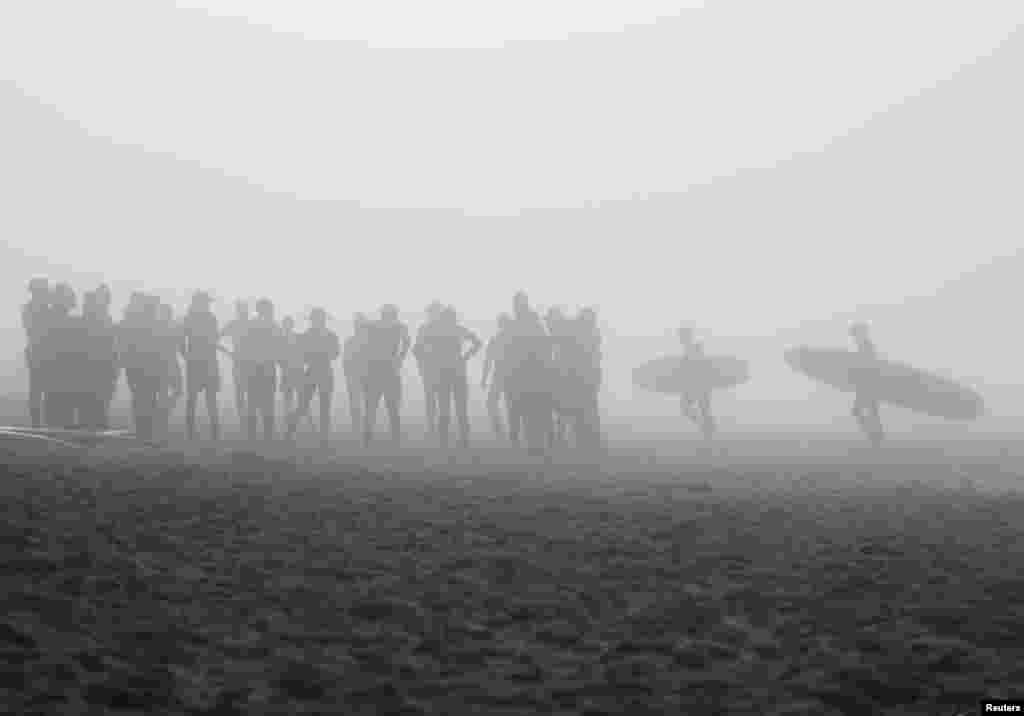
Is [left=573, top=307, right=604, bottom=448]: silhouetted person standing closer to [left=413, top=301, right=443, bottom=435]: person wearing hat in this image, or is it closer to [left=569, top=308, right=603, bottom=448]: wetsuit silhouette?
[left=569, top=308, right=603, bottom=448]: wetsuit silhouette

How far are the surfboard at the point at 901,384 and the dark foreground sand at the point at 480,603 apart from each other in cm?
1554

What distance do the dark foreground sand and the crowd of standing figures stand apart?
6.83m

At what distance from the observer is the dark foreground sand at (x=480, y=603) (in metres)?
2.76

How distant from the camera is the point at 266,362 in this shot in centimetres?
1420

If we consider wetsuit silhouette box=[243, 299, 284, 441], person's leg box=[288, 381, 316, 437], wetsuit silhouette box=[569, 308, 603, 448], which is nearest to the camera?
person's leg box=[288, 381, 316, 437]

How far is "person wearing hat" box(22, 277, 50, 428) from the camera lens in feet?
40.7

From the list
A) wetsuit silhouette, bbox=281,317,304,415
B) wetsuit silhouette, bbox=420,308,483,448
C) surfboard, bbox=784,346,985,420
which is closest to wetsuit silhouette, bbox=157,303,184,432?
wetsuit silhouette, bbox=281,317,304,415

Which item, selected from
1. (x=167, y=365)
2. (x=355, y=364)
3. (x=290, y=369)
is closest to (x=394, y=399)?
(x=290, y=369)

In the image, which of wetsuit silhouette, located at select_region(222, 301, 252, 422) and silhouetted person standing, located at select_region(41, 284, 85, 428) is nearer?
silhouetted person standing, located at select_region(41, 284, 85, 428)

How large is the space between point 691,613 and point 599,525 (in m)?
1.77

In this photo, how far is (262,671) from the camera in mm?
2848

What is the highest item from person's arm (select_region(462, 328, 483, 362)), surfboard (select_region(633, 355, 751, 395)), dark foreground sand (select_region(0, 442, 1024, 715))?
person's arm (select_region(462, 328, 483, 362))

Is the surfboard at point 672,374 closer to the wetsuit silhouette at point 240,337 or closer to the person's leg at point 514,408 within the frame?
the person's leg at point 514,408

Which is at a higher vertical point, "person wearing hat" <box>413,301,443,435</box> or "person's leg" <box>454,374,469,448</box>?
"person wearing hat" <box>413,301,443,435</box>
